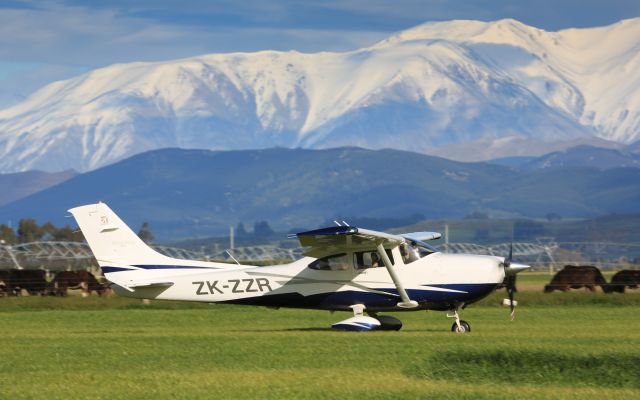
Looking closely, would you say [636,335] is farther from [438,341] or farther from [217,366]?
[217,366]

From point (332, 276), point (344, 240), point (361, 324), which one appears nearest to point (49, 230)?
point (332, 276)

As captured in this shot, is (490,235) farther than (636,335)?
Yes

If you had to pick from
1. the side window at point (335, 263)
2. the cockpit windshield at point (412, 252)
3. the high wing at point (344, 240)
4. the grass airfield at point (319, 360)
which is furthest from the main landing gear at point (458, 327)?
the side window at point (335, 263)

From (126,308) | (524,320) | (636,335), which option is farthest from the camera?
(126,308)

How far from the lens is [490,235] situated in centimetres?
18625

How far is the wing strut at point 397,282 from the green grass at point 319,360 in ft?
1.98

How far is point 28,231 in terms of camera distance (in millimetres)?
146500

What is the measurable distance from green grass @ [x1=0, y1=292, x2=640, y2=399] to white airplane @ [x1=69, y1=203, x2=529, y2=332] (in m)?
0.75

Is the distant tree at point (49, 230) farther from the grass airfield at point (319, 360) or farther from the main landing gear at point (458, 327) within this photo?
the main landing gear at point (458, 327)

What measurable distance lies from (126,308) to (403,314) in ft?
32.8

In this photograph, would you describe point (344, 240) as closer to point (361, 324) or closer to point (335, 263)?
point (335, 263)

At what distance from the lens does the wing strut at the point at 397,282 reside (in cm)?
2905

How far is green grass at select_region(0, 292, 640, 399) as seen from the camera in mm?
19562

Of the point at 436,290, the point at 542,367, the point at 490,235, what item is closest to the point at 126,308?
the point at 436,290
